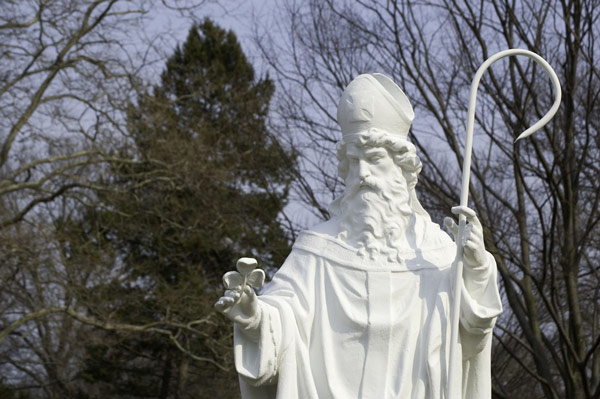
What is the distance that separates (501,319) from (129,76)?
5.95 metres

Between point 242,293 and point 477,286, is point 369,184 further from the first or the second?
point 242,293

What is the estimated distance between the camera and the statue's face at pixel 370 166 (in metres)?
6.67

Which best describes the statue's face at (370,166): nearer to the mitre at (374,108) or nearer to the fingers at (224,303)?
the mitre at (374,108)

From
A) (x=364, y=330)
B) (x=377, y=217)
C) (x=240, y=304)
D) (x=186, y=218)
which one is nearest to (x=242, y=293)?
(x=240, y=304)

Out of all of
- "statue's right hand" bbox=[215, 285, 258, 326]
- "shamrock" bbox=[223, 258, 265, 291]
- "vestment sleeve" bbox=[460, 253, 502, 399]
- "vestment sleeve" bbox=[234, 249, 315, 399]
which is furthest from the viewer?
"vestment sleeve" bbox=[460, 253, 502, 399]

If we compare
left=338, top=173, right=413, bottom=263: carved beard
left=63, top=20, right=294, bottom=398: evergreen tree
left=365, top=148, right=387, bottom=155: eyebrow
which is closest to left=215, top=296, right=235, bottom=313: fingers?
left=338, top=173, right=413, bottom=263: carved beard

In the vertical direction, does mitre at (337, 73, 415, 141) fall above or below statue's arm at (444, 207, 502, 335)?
above

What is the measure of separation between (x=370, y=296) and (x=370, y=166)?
0.70 meters

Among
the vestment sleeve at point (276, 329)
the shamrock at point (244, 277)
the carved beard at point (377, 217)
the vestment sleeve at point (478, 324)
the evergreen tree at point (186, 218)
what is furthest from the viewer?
the evergreen tree at point (186, 218)

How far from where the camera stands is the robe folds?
20.5ft

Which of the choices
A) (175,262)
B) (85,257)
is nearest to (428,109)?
(85,257)

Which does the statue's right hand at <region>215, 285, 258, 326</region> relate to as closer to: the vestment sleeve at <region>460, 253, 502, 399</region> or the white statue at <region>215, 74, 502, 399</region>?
the white statue at <region>215, 74, 502, 399</region>

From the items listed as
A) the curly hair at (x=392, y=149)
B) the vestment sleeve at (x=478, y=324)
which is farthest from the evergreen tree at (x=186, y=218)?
the vestment sleeve at (x=478, y=324)

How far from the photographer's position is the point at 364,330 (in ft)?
21.0
